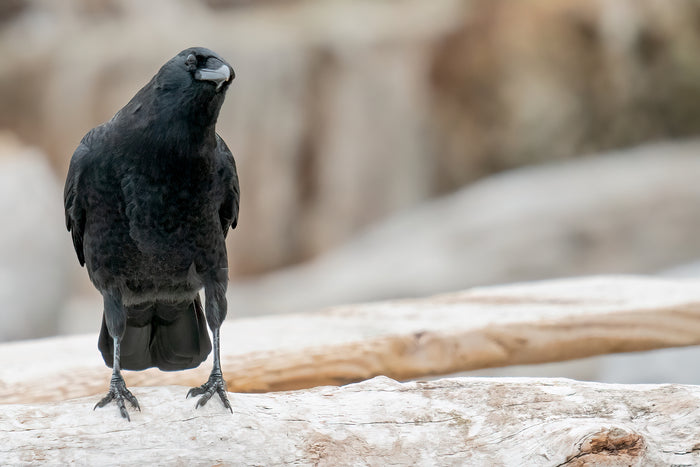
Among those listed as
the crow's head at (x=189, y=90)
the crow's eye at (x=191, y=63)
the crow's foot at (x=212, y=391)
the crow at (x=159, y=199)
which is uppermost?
the crow's eye at (x=191, y=63)

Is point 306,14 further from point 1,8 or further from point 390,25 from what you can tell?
point 1,8

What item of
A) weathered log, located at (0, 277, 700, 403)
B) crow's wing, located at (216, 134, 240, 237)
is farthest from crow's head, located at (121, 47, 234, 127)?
weathered log, located at (0, 277, 700, 403)

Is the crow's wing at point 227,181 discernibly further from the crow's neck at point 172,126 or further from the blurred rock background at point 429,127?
the blurred rock background at point 429,127

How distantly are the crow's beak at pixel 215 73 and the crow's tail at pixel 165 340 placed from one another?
64cm

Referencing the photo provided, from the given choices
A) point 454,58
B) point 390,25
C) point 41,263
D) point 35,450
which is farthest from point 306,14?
point 35,450

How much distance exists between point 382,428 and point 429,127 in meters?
3.75

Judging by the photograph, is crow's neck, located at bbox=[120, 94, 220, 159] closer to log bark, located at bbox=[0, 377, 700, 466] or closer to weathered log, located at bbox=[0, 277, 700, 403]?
log bark, located at bbox=[0, 377, 700, 466]

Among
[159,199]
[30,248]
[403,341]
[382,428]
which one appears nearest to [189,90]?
[159,199]

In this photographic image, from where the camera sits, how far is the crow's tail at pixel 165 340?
2104 millimetres

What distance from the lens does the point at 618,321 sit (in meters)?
2.88

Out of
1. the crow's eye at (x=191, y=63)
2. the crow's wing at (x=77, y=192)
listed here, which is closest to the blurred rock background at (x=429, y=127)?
the crow's wing at (x=77, y=192)

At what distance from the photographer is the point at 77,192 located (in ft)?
6.33

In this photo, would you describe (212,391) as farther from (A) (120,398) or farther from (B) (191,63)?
(B) (191,63)

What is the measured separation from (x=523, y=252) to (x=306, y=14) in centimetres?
217
